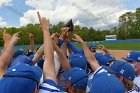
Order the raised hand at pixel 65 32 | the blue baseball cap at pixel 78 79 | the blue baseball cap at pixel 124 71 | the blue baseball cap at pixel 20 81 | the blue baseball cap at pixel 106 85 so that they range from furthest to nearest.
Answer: the raised hand at pixel 65 32
the blue baseball cap at pixel 124 71
the blue baseball cap at pixel 78 79
the blue baseball cap at pixel 106 85
the blue baseball cap at pixel 20 81

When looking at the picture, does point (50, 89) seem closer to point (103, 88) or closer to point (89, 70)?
point (103, 88)

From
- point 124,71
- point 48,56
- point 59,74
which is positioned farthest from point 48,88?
point 59,74

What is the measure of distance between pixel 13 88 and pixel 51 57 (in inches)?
51.0

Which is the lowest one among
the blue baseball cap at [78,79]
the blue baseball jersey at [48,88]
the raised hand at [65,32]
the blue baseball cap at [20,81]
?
the blue baseball cap at [78,79]

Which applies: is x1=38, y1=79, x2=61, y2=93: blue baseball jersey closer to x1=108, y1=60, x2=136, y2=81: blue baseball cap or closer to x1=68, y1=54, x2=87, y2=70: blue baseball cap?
x1=108, y1=60, x2=136, y2=81: blue baseball cap

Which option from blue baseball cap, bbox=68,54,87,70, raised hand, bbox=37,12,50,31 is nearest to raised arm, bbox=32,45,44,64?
blue baseball cap, bbox=68,54,87,70

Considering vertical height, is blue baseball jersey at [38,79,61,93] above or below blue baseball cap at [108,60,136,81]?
above

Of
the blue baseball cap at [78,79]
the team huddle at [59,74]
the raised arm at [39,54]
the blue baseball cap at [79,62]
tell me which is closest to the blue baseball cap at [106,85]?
the team huddle at [59,74]

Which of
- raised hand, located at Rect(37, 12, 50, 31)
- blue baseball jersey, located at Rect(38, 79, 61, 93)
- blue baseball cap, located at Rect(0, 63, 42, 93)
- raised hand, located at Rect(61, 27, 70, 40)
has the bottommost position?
blue baseball jersey, located at Rect(38, 79, 61, 93)

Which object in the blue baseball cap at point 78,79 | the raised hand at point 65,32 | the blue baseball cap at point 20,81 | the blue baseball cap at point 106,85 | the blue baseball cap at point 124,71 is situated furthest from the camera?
the raised hand at point 65,32

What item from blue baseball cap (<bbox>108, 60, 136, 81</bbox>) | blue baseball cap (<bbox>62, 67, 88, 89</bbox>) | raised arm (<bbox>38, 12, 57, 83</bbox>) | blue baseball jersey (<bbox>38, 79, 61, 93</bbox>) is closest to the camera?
blue baseball jersey (<bbox>38, 79, 61, 93</bbox>)

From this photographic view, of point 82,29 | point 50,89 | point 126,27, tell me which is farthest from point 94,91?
point 126,27

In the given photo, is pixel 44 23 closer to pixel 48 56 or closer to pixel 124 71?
pixel 48 56

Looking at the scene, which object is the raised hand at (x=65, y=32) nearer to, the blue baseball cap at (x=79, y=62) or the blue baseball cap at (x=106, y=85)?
the blue baseball cap at (x=79, y=62)
